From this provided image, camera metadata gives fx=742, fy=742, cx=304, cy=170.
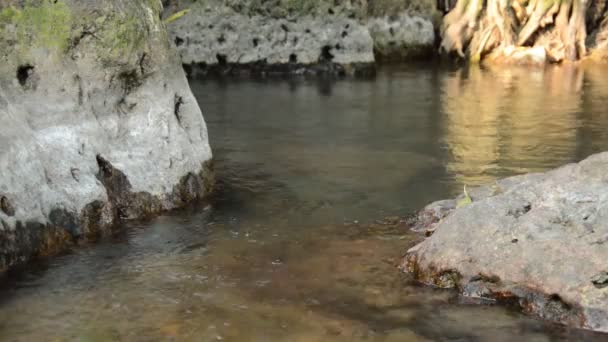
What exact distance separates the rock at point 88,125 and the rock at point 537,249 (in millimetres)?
2820

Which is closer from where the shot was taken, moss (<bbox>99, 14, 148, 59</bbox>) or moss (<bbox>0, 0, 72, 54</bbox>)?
moss (<bbox>0, 0, 72, 54</bbox>)

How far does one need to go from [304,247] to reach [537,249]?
6.48 ft

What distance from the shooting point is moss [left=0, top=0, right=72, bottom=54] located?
6332 mm

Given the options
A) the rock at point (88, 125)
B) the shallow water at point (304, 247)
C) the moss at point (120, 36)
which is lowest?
the shallow water at point (304, 247)

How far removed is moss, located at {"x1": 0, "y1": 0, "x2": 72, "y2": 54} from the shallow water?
181cm

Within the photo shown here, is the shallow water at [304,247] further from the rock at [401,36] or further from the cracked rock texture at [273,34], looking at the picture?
the rock at [401,36]

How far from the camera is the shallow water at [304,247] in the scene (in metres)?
4.66

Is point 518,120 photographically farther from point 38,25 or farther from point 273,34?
point 273,34

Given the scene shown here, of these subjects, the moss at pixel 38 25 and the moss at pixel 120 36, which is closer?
the moss at pixel 38 25

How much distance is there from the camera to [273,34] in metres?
19.6

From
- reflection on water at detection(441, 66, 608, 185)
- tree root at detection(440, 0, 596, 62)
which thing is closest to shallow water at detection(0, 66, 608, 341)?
reflection on water at detection(441, 66, 608, 185)

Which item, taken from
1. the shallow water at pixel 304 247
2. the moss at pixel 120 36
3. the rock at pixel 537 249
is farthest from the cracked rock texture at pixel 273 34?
the rock at pixel 537 249

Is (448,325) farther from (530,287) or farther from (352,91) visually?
(352,91)

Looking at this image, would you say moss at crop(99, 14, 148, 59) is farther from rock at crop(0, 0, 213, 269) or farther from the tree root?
the tree root
